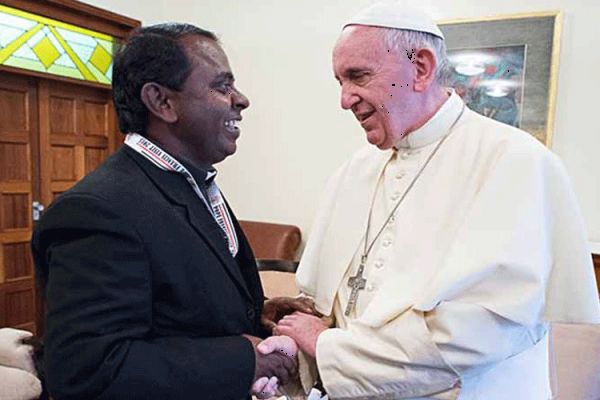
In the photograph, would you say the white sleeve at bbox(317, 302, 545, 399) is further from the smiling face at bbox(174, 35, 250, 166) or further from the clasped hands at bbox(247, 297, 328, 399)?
the smiling face at bbox(174, 35, 250, 166)

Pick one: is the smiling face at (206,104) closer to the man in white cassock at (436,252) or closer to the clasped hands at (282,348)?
the man in white cassock at (436,252)

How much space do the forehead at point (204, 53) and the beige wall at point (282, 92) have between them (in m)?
3.02

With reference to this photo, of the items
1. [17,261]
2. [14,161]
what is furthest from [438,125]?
[17,261]

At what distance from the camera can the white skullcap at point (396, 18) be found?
1103 mm

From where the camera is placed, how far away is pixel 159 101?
1089 millimetres

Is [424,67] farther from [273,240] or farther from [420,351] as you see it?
[273,240]

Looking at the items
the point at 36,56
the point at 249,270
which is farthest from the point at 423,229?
the point at 36,56

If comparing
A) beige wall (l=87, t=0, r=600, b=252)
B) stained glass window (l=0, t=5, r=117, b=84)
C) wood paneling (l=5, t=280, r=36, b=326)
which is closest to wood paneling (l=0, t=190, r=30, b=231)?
wood paneling (l=5, t=280, r=36, b=326)

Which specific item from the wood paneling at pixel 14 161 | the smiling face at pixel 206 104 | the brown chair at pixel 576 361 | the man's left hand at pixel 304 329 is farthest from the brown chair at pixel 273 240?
the smiling face at pixel 206 104

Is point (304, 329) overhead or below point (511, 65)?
below

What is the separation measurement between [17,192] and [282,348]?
3.41 metres

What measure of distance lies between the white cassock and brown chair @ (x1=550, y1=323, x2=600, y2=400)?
832 millimetres

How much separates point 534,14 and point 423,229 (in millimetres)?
2954

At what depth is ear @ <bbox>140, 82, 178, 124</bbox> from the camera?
108cm
